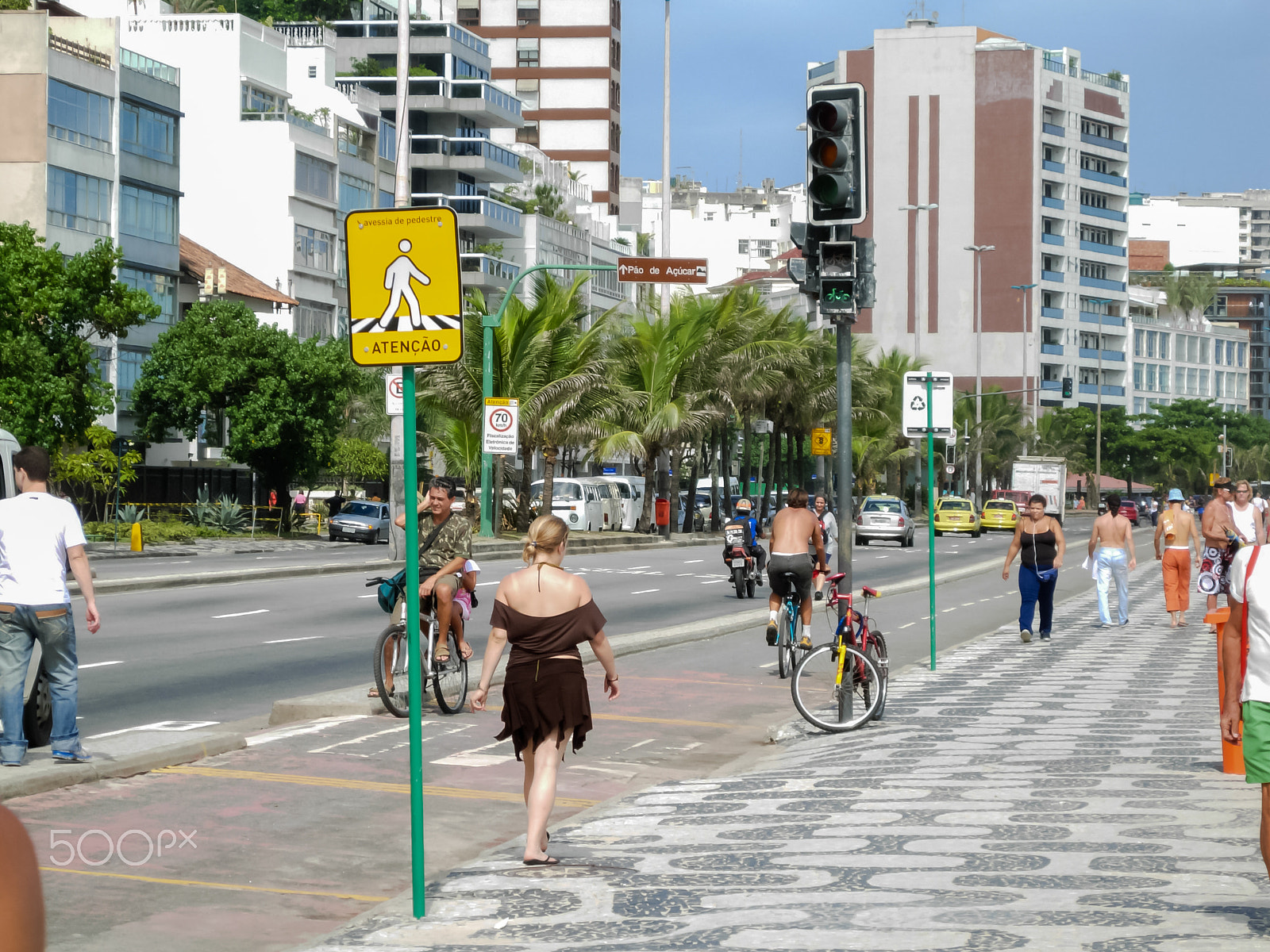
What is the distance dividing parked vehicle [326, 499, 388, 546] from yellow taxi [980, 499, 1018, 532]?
3027cm

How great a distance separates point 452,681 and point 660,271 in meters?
19.4

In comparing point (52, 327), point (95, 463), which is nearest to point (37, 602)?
point (52, 327)

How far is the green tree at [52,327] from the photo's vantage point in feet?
129

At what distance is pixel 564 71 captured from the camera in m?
121

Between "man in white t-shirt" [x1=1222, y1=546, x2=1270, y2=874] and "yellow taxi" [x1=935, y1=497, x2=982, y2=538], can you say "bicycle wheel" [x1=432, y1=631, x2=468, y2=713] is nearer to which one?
"man in white t-shirt" [x1=1222, y1=546, x2=1270, y2=874]

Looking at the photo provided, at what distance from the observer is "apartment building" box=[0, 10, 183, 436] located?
49.2 m

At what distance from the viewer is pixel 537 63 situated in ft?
399

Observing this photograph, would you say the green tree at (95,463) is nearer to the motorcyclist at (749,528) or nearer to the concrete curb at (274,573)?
the concrete curb at (274,573)

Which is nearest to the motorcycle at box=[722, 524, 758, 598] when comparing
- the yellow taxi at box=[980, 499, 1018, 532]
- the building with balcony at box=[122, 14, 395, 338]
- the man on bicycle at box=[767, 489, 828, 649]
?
the man on bicycle at box=[767, 489, 828, 649]

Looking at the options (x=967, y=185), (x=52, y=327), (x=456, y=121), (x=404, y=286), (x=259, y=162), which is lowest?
(x=404, y=286)

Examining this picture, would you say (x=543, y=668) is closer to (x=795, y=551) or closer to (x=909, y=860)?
(x=909, y=860)

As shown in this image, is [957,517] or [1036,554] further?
[957,517]

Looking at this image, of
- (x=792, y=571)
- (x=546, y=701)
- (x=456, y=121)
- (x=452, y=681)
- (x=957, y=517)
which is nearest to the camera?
(x=546, y=701)

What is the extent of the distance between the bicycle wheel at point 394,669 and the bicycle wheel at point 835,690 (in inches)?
114
